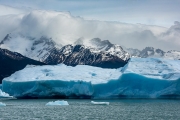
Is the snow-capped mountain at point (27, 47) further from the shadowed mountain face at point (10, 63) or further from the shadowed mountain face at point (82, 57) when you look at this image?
the shadowed mountain face at point (10, 63)

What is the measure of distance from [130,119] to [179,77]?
2206cm

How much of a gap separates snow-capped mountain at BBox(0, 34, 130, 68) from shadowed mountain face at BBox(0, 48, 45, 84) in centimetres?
3065

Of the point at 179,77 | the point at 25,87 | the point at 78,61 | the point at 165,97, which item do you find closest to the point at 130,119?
the point at 179,77

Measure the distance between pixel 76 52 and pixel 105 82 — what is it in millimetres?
120792

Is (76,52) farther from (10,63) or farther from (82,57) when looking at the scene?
(10,63)

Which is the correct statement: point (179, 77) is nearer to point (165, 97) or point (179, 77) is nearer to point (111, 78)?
point (165, 97)

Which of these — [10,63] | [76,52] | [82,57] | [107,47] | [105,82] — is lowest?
[105,82]

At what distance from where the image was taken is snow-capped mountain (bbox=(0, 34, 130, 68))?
525 ft

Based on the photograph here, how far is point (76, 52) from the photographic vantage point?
172 m

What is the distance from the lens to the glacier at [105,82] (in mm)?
50656

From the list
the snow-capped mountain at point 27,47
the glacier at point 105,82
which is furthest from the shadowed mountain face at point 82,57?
the glacier at point 105,82

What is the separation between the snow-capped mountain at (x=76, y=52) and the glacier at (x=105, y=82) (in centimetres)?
9673

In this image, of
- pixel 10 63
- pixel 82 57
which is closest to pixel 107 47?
pixel 82 57

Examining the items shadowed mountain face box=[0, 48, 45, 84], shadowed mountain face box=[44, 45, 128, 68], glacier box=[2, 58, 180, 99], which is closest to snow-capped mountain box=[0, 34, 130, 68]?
shadowed mountain face box=[44, 45, 128, 68]
